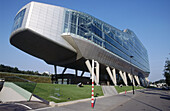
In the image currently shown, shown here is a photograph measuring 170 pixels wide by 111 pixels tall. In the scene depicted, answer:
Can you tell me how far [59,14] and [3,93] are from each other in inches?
828

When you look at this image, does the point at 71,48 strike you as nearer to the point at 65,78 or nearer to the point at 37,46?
the point at 37,46

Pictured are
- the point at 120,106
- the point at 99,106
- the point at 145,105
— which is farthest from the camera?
the point at 145,105

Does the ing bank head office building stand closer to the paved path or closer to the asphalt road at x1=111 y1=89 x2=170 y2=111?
the asphalt road at x1=111 y1=89 x2=170 y2=111

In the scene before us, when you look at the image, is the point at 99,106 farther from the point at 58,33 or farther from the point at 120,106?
the point at 58,33

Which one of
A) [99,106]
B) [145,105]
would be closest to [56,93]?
[99,106]

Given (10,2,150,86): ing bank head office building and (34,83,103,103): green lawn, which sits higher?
(10,2,150,86): ing bank head office building

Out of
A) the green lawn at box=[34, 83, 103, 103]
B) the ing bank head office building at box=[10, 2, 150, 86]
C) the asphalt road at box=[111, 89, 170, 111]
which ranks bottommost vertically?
the asphalt road at box=[111, 89, 170, 111]

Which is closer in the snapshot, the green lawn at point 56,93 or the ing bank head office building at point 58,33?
the green lawn at point 56,93

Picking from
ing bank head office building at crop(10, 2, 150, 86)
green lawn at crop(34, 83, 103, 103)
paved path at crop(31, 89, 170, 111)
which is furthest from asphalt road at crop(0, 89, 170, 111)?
ing bank head office building at crop(10, 2, 150, 86)

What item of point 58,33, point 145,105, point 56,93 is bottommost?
point 145,105

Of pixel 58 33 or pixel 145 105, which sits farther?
pixel 58 33

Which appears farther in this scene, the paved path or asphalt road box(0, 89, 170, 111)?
the paved path

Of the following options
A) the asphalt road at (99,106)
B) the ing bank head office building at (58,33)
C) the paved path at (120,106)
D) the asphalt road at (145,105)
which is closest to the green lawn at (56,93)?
the asphalt road at (99,106)

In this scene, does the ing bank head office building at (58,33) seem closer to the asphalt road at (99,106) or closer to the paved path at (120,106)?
the paved path at (120,106)
